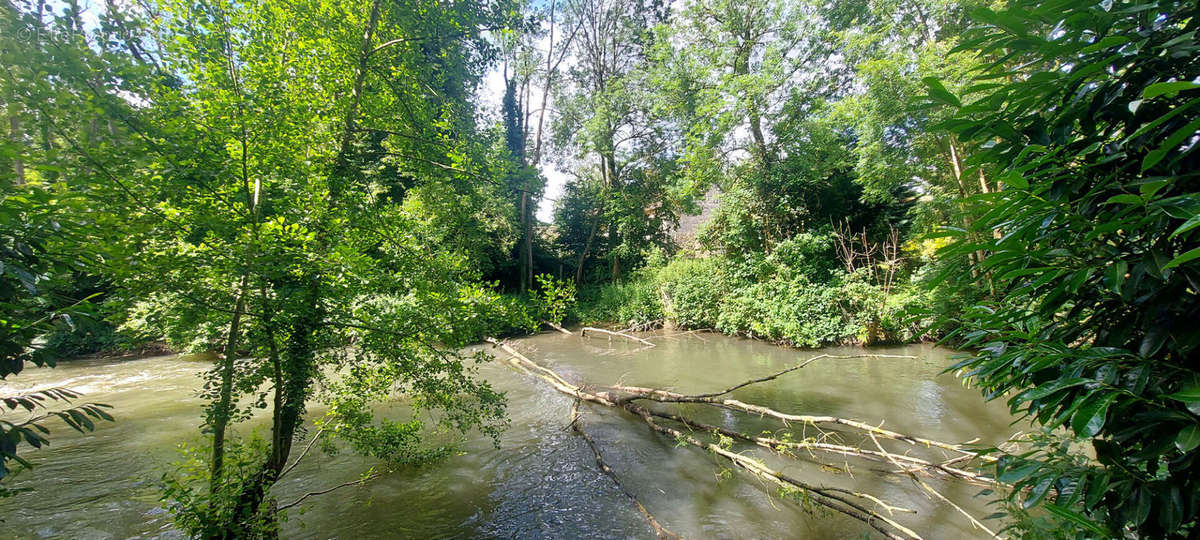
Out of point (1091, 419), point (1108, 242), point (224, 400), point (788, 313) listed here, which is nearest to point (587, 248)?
point (788, 313)

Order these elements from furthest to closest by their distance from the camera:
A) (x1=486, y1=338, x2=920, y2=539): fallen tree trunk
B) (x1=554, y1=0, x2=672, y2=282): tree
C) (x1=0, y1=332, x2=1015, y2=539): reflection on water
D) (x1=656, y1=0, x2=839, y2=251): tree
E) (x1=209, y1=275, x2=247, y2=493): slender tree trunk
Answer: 1. (x1=554, y1=0, x2=672, y2=282): tree
2. (x1=656, y1=0, x2=839, y2=251): tree
3. (x1=0, y1=332, x2=1015, y2=539): reflection on water
4. (x1=486, y1=338, x2=920, y2=539): fallen tree trunk
5. (x1=209, y1=275, x2=247, y2=493): slender tree trunk

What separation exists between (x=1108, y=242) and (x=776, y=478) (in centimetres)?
345

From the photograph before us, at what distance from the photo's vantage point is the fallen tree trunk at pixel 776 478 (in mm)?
3221

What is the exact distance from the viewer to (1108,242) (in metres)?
1.09

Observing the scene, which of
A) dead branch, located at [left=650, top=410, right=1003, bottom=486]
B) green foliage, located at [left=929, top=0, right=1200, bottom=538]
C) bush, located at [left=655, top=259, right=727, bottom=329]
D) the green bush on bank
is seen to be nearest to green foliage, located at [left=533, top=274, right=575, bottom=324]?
dead branch, located at [left=650, top=410, right=1003, bottom=486]

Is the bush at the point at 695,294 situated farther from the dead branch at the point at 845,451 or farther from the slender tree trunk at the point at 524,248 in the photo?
the dead branch at the point at 845,451

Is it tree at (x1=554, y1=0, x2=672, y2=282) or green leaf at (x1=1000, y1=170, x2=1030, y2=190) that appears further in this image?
tree at (x1=554, y1=0, x2=672, y2=282)

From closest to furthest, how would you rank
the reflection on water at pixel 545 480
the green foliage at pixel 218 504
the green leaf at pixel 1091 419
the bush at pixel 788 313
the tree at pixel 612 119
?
the green leaf at pixel 1091 419
the green foliage at pixel 218 504
the reflection on water at pixel 545 480
the bush at pixel 788 313
the tree at pixel 612 119

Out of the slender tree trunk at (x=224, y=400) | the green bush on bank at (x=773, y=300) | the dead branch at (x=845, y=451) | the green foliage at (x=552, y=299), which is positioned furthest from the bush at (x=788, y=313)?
the slender tree trunk at (x=224, y=400)

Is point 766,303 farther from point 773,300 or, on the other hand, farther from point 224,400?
point 224,400

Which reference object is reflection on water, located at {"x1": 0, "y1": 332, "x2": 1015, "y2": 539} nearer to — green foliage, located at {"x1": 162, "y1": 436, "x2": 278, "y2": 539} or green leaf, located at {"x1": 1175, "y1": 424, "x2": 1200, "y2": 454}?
green foliage, located at {"x1": 162, "y1": 436, "x2": 278, "y2": 539}

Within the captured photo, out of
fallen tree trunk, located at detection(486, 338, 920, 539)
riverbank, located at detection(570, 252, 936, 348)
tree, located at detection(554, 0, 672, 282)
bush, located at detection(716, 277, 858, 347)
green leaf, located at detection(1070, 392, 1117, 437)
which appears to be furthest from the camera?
tree, located at detection(554, 0, 672, 282)

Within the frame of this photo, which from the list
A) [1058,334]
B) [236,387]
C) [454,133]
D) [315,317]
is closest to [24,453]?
[236,387]

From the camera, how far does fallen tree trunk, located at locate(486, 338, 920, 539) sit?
3221 mm
